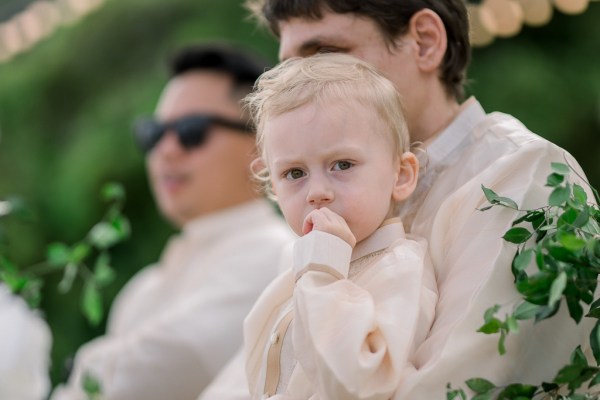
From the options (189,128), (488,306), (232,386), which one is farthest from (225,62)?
(488,306)

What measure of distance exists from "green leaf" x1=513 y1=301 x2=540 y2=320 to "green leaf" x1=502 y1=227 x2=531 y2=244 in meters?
0.17

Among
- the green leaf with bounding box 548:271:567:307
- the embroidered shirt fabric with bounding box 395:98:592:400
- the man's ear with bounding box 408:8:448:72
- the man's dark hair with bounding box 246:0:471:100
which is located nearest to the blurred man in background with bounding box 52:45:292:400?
the man's dark hair with bounding box 246:0:471:100

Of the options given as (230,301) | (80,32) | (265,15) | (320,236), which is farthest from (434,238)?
(80,32)

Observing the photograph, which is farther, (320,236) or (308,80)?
(308,80)

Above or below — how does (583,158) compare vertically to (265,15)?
below

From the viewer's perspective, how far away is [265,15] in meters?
3.20

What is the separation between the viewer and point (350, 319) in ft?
7.54

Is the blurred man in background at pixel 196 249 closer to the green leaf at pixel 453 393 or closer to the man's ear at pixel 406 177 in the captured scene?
the man's ear at pixel 406 177

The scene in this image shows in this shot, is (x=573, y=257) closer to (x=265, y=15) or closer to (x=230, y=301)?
(x=265, y=15)

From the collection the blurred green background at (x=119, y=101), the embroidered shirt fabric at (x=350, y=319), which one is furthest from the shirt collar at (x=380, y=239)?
the blurred green background at (x=119, y=101)

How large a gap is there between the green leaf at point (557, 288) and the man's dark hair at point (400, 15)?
3.22ft

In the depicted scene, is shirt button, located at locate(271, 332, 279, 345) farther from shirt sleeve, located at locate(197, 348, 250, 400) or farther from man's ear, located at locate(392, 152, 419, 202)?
shirt sleeve, located at locate(197, 348, 250, 400)

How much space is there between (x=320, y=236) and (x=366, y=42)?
30.2 inches

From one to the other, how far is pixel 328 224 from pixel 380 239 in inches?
7.7
